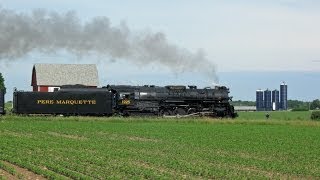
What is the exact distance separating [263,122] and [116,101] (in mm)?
13164

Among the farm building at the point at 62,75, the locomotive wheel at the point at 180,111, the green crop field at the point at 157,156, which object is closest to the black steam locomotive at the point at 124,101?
the locomotive wheel at the point at 180,111

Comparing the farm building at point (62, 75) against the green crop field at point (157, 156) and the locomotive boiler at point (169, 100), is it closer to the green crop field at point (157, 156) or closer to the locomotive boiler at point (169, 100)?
the locomotive boiler at point (169, 100)

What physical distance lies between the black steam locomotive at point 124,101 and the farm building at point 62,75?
32.3 m

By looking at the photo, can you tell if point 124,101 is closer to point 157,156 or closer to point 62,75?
point 157,156

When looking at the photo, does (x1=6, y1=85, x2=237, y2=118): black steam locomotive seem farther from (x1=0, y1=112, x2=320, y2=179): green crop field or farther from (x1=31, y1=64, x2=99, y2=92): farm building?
(x1=31, y1=64, x2=99, y2=92): farm building

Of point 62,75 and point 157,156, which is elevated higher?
point 62,75

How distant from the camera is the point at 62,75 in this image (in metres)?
86.9

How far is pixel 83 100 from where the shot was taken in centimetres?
5294

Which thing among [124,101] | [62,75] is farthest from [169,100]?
[62,75]

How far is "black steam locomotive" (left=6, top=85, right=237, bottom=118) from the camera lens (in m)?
52.6

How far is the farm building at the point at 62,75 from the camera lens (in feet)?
281

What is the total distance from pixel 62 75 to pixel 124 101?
Result: 36097 millimetres

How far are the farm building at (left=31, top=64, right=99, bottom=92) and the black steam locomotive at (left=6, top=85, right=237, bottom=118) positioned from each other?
106 feet

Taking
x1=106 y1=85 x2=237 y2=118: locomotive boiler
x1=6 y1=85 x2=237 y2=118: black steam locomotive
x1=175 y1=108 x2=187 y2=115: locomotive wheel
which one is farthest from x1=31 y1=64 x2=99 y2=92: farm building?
x1=175 y1=108 x2=187 y2=115: locomotive wheel
